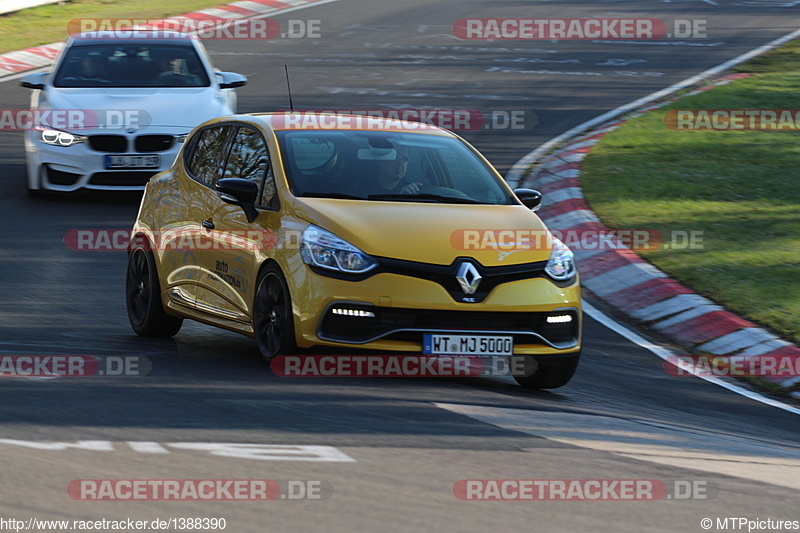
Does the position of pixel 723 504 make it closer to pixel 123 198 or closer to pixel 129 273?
pixel 129 273

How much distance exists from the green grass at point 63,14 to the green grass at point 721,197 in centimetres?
1298

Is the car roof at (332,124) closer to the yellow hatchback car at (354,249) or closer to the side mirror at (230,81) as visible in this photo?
the yellow hatchback car at (354,249)

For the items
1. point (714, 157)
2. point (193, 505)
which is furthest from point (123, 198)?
point (193, 505)

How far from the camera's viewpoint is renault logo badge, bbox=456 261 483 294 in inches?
319

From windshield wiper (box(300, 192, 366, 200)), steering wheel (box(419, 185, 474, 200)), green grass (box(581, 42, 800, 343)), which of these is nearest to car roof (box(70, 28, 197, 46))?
green grass (box(581, 42, 800, 343))

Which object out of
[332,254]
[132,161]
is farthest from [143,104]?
[332,254]

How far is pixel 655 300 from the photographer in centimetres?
1170

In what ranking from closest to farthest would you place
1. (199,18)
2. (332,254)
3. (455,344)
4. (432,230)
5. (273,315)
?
(455,344), (332,254), (432,230), (273,315), (199,18)

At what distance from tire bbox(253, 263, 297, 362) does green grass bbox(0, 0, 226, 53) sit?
61.8 ft

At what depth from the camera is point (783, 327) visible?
10.6 metres

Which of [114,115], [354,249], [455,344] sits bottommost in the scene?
[114,115]

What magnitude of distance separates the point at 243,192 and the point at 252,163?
1.79 ft

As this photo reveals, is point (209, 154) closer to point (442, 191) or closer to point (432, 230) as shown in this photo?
point (442, 191)

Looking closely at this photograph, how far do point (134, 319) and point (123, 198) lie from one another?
5.93 metres
